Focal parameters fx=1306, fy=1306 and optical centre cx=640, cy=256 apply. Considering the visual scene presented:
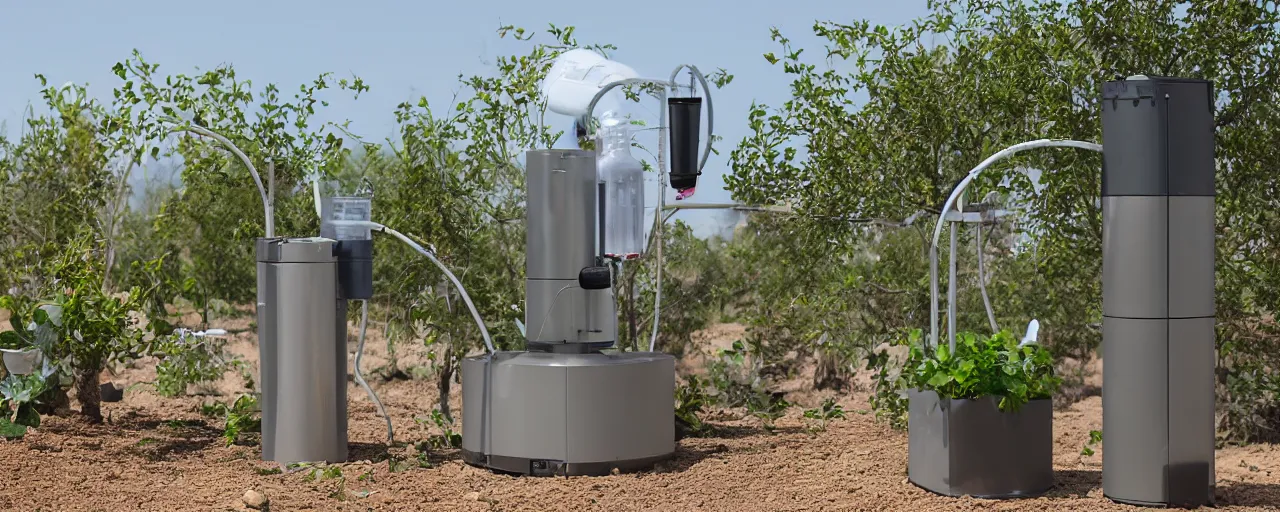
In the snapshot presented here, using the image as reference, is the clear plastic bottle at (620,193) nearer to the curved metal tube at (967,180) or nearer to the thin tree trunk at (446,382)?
the curved metal tube at (967,180)

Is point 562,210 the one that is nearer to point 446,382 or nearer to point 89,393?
point 446,382

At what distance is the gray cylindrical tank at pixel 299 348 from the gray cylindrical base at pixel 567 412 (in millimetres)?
745

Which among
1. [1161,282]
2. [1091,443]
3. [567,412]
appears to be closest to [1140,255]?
[1161,282]

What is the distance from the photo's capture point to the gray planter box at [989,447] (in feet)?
17.5

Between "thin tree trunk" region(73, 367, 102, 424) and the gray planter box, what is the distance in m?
4.79

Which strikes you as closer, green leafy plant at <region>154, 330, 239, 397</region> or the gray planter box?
the gray planter box

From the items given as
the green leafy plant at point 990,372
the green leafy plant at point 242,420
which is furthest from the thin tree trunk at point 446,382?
the green leafy plant at point 990,372

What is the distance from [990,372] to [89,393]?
5.07 m

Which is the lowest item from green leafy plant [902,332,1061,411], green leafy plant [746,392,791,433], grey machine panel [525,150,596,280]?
green leafy plant [746,392,791,433]

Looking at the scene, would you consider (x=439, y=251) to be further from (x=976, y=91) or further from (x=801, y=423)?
(x=976, y=91)

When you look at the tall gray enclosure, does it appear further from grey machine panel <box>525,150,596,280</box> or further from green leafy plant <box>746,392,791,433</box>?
green leafy plant <box>746,392,791,433</box>

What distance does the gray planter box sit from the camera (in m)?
5.35

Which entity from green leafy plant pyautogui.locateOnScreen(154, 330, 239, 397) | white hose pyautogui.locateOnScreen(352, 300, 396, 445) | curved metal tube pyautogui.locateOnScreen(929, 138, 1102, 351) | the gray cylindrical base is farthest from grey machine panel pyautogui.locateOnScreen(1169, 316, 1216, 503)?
green leafy plant pyautogui.locateOnScreen(154, 330, 239, 397)

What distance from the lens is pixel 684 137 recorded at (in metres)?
6.29
